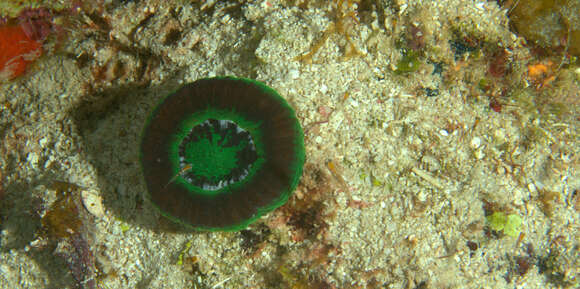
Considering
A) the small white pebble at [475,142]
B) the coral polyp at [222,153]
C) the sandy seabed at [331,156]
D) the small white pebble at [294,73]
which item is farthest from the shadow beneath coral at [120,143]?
the small white pebble at [475,142]

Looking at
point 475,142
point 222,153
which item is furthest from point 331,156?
point 475,142

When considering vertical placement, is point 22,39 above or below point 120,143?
above

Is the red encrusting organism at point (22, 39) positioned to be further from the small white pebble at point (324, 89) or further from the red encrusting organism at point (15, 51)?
the small white pebble at point (324, 89)

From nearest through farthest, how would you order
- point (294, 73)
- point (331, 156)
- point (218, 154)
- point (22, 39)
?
point (218, 154) → point (331, 156) → point (294, 73) → point (22, 39)

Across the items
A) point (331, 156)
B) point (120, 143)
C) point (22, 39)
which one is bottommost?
point (120, 143)

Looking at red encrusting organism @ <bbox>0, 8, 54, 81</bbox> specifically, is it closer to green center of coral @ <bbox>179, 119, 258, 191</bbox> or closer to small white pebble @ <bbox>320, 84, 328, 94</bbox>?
green center of coral @ <bbox>179, 119, 258, 191</bbox>

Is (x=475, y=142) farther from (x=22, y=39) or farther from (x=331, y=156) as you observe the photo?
(x=22, y=39)

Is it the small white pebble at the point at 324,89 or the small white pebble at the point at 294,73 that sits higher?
the small white pebble at the point at 294,73

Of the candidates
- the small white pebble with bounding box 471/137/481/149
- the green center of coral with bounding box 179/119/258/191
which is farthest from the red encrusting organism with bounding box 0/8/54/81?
the small white pebble with bounding box 471/137/481/149
